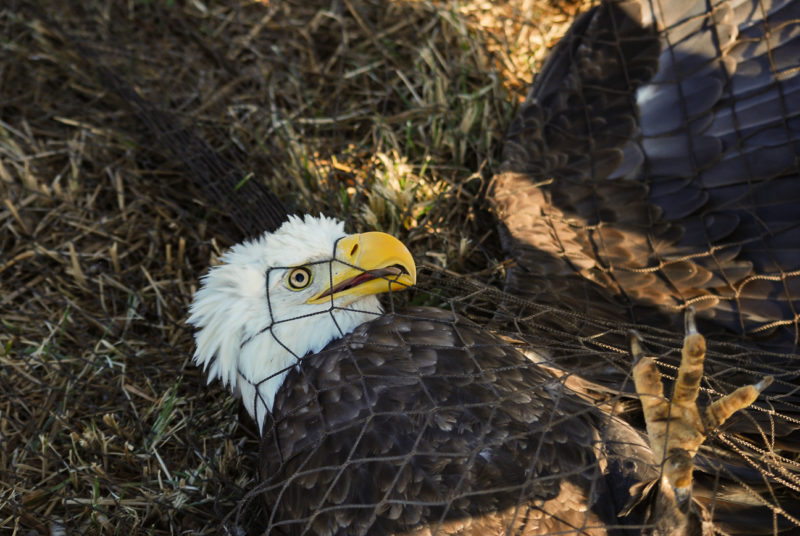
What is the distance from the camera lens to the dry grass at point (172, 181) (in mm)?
2621

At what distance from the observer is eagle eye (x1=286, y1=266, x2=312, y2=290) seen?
2.36 metres

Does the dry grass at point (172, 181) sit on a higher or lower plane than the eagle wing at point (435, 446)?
higher

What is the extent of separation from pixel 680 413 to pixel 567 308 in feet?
2.89

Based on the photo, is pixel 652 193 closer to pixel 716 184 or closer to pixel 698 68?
pixel 716 184

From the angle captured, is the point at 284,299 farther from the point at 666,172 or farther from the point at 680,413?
the point at 666,172

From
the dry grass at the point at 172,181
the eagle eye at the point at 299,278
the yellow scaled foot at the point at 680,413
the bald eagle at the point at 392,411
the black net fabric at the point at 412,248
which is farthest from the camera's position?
the dry grass at the point at 172,181

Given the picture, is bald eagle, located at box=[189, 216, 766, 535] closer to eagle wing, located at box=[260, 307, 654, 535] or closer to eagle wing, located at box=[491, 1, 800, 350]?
eagle wing, located at box=[260, 307, 654, 535]

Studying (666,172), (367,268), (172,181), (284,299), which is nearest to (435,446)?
(367,268)

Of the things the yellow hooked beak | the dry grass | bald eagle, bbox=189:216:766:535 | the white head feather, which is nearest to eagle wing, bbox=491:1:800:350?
the dry grass

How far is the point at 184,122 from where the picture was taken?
→ 3.30 meters

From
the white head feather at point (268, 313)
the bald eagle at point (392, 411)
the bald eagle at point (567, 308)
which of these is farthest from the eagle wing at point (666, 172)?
the white head feather at point (268, 313)

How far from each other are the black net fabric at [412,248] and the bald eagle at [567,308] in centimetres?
1

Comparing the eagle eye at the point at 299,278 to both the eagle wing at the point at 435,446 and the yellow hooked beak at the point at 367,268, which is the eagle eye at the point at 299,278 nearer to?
the yellow hooked beak at the point at 367,268

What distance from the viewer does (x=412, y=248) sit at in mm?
3111
